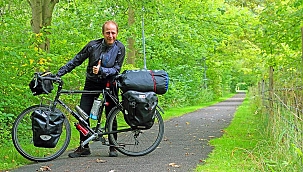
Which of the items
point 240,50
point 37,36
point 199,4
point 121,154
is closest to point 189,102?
point 240,50

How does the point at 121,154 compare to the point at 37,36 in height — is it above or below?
below

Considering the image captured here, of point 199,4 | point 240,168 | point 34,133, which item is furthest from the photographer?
point 199,4

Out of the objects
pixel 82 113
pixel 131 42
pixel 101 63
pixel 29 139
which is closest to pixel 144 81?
pixel 101 63

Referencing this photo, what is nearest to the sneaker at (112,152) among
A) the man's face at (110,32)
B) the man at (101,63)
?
the man at (101,63)

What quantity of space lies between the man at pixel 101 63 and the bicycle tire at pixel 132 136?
0.14m

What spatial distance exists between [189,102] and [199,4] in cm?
872

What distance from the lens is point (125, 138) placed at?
711 cm

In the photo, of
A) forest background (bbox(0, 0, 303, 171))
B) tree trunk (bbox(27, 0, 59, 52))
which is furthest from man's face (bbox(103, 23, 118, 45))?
tree trunk (bbox(27, 0, 59, 52))

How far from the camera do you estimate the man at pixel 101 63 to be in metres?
6.96

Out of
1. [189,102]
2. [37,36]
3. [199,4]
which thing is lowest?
[189,102]

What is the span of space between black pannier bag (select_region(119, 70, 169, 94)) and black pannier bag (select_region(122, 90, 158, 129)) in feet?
0.23

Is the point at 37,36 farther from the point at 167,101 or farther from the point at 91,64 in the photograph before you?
the point at 167,101

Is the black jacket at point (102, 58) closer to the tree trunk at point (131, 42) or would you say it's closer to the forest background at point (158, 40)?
the forest background at point (158, 40)

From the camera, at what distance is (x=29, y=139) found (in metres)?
7.03
